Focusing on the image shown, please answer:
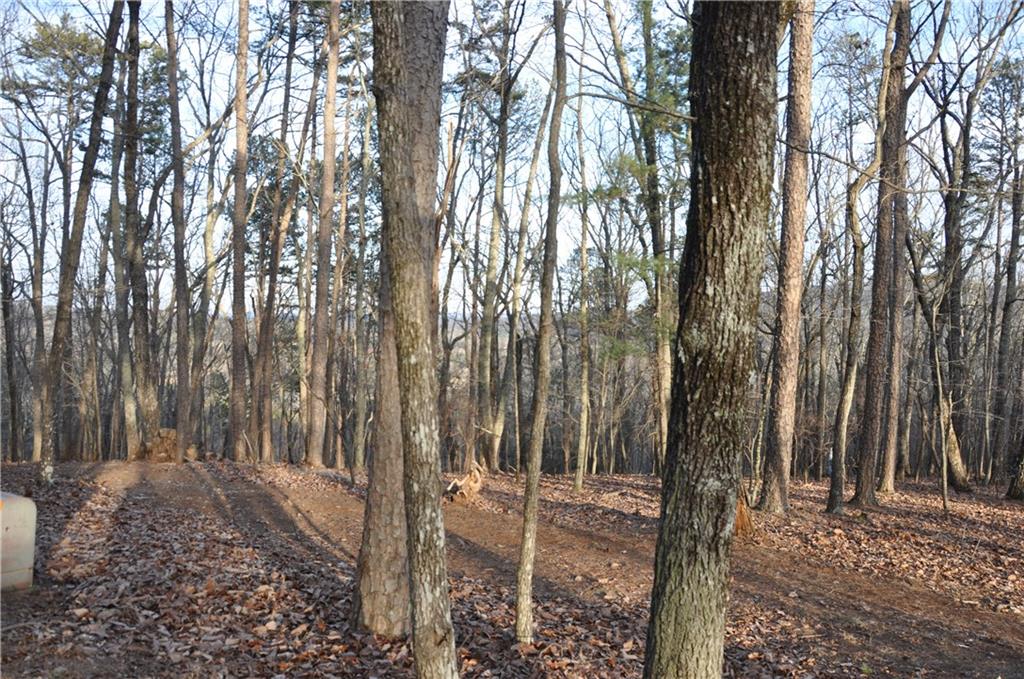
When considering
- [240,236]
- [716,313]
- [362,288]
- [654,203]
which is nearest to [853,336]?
[654,203]

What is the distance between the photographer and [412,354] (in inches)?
163

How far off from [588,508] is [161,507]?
659 centimetres

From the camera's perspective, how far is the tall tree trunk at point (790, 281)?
37.5 feet

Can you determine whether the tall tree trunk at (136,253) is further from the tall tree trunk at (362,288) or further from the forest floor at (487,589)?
the tall tree trunk at (362,288)

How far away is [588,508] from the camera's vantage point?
1305 cm

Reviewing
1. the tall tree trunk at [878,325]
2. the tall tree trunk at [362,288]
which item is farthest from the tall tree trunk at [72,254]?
the tall tree trunk at [878,325]

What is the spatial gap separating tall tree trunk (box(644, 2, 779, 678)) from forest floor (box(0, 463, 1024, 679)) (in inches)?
90.6

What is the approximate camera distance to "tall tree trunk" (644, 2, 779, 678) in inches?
146

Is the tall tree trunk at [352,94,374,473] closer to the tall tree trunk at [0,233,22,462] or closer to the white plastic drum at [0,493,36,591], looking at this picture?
the white plastic drum at [0,493,36,591]

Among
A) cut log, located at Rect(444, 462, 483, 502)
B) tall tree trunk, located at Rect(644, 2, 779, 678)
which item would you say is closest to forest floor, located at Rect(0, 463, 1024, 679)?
cut log, located at Rect(444, 462, 483, 502)

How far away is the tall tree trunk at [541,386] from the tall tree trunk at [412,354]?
1.85 m

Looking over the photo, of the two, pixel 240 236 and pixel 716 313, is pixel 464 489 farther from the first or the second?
pixel 716 313

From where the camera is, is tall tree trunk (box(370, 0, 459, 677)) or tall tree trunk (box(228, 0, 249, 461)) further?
tall tree trunk (box(228, 0, 249, 461))

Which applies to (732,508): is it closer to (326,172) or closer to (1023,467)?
(1023,467)
